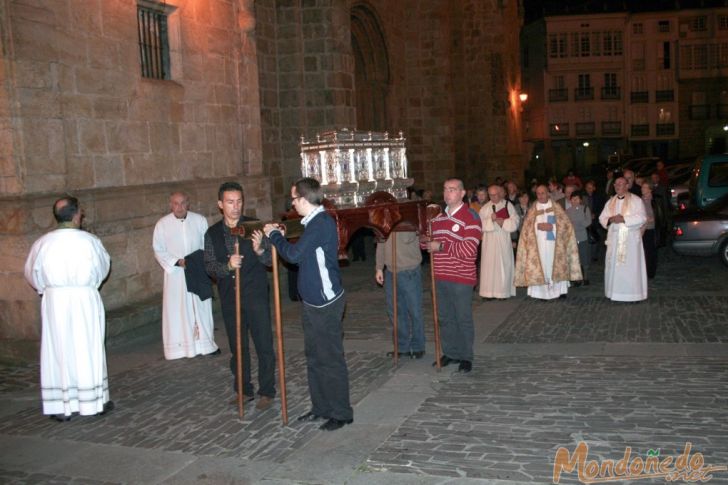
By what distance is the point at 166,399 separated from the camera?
7.39 meters

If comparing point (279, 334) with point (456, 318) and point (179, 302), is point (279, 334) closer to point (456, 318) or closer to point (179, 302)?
point (456, 318)

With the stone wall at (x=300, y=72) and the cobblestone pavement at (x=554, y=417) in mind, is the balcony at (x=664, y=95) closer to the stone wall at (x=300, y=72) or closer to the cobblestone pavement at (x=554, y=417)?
the stone wall at (x=300, y=72)

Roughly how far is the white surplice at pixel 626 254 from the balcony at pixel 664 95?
55912mm

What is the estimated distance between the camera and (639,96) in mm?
62594

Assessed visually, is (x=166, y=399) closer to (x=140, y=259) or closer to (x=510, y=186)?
(x=140, y=259)

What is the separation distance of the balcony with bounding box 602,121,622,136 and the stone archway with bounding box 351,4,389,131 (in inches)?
1812

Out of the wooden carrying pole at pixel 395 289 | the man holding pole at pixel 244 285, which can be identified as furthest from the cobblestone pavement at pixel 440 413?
the man holding pole at pixel 244 285

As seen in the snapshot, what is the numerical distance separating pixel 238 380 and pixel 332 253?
151 centimetres

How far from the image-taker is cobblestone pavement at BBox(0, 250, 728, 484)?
5504 mm

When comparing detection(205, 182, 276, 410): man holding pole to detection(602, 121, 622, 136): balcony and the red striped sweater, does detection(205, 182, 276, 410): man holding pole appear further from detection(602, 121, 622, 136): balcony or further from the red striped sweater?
detection(602, 121, 622, 136): balcony

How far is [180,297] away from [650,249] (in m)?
8.10

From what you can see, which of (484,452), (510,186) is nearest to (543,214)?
(510,186)

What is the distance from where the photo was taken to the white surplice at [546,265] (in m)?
11.6

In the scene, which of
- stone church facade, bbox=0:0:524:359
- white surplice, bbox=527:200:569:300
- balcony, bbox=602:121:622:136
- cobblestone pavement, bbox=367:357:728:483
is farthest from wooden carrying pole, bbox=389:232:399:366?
balcony, bbox=602:121:622:136
